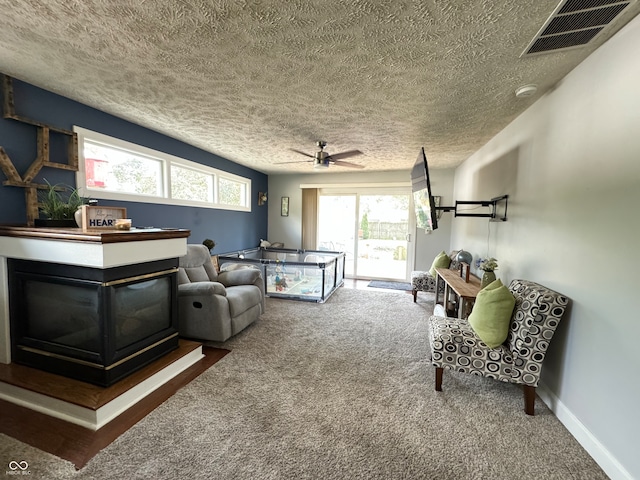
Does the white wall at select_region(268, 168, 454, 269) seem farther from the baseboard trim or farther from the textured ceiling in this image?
the baseboard trim

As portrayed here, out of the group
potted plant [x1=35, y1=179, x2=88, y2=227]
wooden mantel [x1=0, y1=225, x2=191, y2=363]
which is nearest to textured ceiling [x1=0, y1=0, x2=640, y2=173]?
potted plant [x1=35, y1=179, x2=88, y2=227]

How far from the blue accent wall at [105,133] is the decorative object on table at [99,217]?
34.6 inches

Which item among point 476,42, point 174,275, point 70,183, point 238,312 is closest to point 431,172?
point 476,42

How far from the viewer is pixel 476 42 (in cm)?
159

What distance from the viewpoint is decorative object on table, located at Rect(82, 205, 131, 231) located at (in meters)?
1.99

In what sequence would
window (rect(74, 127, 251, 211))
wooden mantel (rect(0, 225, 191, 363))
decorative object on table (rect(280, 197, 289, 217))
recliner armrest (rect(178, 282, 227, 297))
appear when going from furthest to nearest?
decorative object on table (rect(280, 197, 289, 217)), window (rect(74, 127, 251, 211)), recliner armrest (rect(178, 282, 227, 297)), wooden mantel (rect(0, 225, 191, 363))

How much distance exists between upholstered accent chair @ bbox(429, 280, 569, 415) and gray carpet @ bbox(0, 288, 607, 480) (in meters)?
0.26

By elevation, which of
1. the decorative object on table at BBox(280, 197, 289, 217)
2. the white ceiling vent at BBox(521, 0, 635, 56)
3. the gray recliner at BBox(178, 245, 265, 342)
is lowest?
the gray recliner at BBox(178, 245, 265, 342)

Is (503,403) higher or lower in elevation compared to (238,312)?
lower

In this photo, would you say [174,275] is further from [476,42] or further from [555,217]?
[555,217]

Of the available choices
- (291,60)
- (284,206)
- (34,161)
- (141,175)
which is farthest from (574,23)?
(284,206)

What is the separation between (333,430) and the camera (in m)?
1.69

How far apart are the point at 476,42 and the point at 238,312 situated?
2.97 metres

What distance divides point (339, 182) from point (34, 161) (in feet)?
15.6
